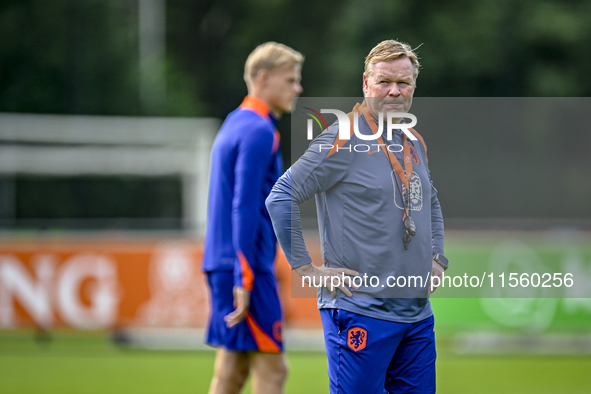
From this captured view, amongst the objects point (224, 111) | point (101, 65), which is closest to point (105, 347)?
point (101, 65)

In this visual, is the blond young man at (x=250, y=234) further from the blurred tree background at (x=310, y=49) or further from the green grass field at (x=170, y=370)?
the blurred tree background at (x=310, y=49)

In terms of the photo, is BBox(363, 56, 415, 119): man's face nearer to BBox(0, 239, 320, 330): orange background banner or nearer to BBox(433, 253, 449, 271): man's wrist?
BBox(433, 253, 449, 271): man's wrist

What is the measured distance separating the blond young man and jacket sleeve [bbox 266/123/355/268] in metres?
1.13

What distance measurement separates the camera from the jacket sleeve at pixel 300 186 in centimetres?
248

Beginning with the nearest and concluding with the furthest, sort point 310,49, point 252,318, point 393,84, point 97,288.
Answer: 1. point 393,84
2. point 252,318
3. point 97,288
4. point 310,49

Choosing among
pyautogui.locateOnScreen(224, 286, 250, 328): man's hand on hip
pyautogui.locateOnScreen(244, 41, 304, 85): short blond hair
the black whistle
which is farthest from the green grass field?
the black whistle

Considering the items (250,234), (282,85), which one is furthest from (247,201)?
(282,85)

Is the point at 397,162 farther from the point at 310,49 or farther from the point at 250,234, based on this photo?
the point at 310,49

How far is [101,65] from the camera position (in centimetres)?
2208

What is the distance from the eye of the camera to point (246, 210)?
142 inches

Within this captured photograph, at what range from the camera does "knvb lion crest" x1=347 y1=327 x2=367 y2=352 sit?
8.50ft

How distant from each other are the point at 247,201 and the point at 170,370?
13.7 feet

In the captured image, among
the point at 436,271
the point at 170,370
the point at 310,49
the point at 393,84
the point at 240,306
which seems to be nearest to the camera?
the point at 393,84

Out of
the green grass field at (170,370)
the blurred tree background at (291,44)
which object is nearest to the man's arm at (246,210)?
the green grass field at (170,370)
